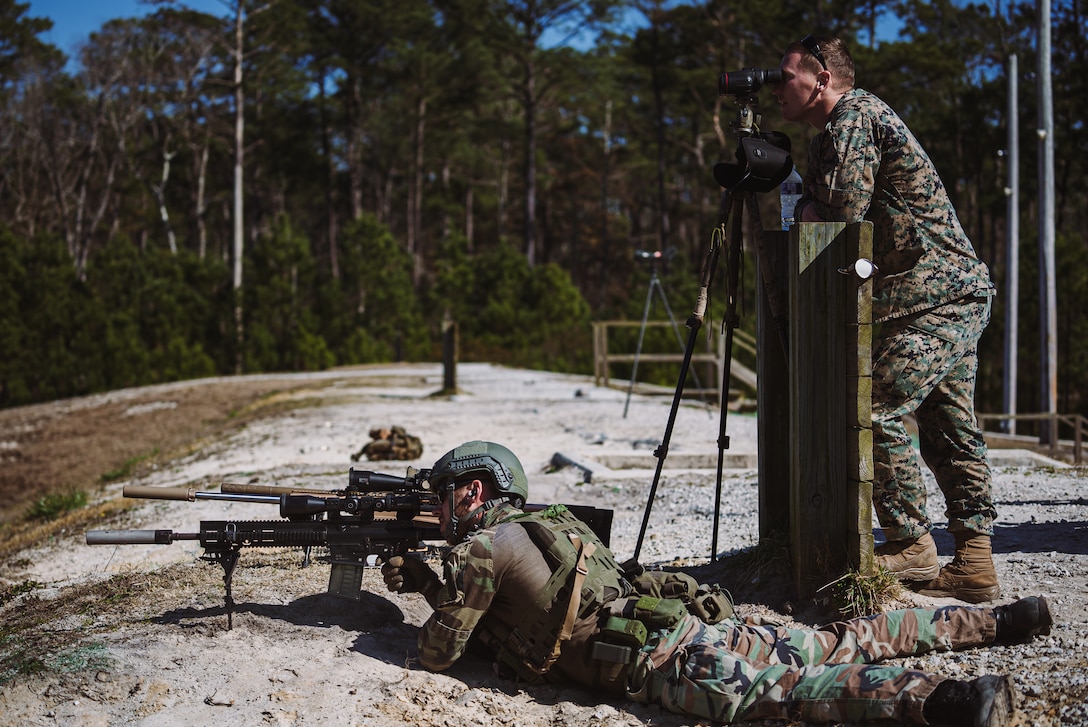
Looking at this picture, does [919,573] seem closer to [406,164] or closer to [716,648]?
[716,648]

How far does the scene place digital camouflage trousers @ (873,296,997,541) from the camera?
13.5 ft

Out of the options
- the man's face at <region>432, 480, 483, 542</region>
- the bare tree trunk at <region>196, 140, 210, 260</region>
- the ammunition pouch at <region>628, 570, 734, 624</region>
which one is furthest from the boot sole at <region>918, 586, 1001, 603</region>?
the bare tree trunk at <region>196, 140, 210, 260</region>

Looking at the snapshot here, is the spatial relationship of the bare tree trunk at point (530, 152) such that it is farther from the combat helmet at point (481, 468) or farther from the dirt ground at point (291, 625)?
the combat helmet at point (481, 468)

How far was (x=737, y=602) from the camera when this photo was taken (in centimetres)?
457

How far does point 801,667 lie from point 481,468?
1.33 meters

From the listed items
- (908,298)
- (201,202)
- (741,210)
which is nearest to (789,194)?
(741,210)

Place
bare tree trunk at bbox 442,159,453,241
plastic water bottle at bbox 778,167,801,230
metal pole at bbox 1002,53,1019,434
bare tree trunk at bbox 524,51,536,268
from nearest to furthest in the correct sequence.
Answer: plastic water bottle at bbox 778,167,801,230 < metal pole at bbox 1002,53,1019,434 < bare tree trunk at bbox 524,51,536,268 < bare tree trunk at bbox 442,159,453,241

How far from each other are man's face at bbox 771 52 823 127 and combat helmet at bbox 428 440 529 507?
1721 mm

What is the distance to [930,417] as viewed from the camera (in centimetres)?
425

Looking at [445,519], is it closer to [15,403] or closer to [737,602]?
[737,602]

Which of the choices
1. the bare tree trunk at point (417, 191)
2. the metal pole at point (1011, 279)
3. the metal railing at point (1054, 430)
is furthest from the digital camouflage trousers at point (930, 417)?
the bare tree trunk at point (417, 191)

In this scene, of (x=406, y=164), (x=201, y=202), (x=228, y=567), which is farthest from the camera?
(x=406, y=164)

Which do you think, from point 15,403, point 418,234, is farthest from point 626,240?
point 15,403

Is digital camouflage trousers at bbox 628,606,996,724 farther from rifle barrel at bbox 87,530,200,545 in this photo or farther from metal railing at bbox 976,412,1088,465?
metal railing at bbox 976,412,1088,465
